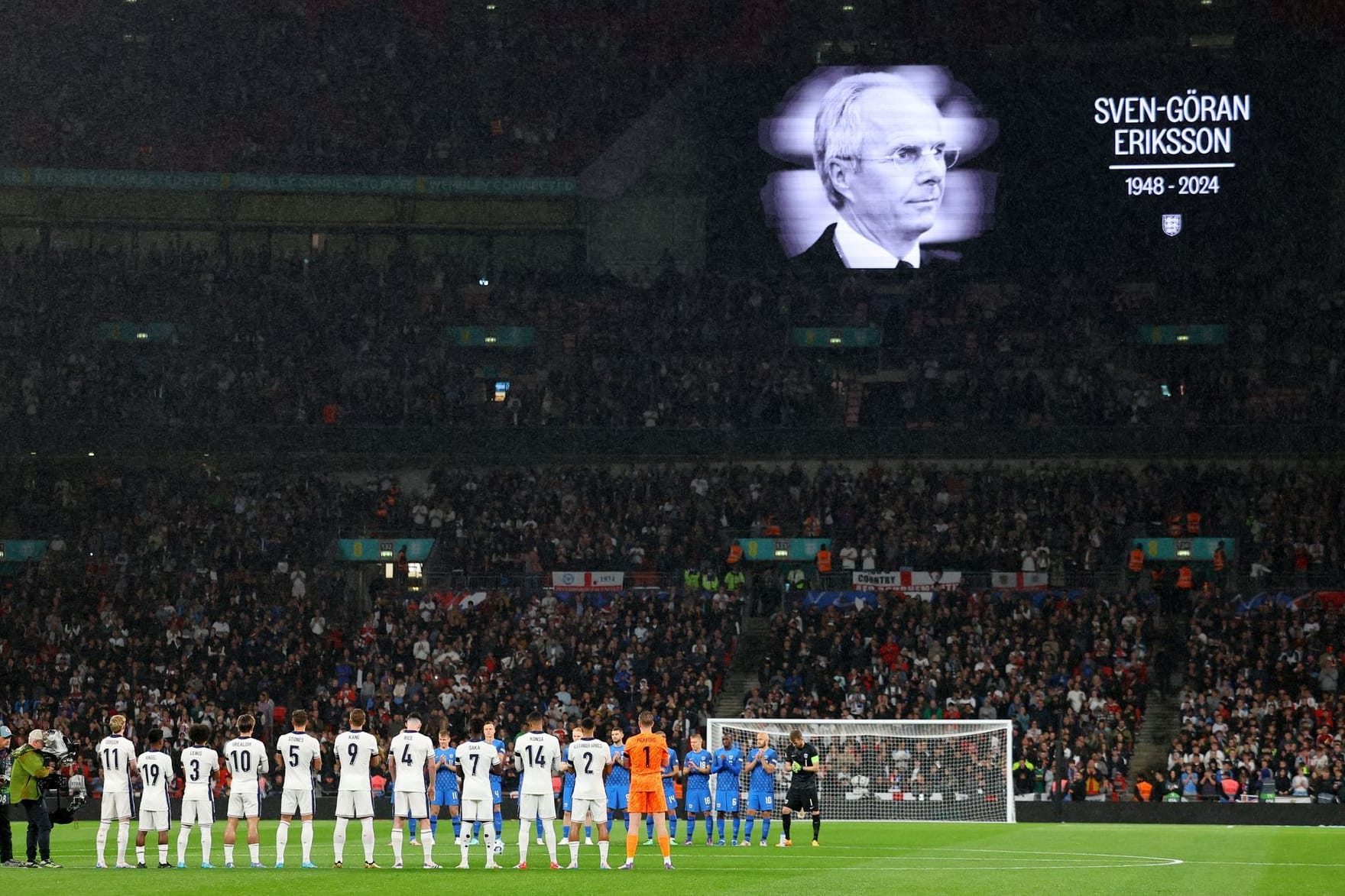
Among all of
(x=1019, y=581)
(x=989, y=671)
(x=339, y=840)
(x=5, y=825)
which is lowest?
(x=339, y=840)

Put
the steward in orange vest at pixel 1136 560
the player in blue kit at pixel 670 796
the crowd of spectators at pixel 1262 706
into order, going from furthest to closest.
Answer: the steward in orange vest at pixel 1136 560 < the crowd of spectators at pixel 1262 706 < the player in blue kit at pixel 670 796

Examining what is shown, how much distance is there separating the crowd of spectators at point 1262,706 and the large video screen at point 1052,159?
14404 mm

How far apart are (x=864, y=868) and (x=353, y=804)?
21.9ft

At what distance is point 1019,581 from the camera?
160 feet

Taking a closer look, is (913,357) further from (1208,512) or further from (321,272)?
(321,272)

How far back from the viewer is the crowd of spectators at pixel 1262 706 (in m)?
36.9

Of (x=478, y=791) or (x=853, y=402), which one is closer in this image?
(x=478, y=791)

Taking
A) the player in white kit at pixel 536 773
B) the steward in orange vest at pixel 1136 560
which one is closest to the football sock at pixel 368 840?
the player in white kit at pixel 536 773

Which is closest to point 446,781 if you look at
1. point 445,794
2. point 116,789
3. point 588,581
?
point 445,794

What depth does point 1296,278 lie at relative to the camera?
56.3 metres

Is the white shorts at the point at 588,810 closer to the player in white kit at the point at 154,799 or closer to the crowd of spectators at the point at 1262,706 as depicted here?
the player in white kit at the point at 154,799

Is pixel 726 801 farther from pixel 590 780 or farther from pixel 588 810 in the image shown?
pixel 590 780

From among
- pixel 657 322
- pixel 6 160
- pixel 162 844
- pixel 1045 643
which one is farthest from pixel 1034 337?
pixel 162 844

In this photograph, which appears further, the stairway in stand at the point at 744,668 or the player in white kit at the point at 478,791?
the stairway in stand at the point at 744,668
